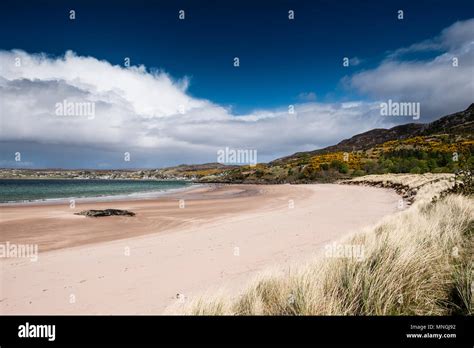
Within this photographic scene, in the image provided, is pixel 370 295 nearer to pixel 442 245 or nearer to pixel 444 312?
pixel 444 312

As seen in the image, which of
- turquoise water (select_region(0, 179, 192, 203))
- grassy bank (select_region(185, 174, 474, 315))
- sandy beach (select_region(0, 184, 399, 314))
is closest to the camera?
grassy bank (select_region(185, 174, 474, 315))

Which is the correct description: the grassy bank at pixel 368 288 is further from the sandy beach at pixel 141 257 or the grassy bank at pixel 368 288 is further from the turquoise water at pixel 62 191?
the turquoise water at pixel 62 191

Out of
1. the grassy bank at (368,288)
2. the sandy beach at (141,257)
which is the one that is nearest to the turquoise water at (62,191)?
the sandy beach at (141,257)

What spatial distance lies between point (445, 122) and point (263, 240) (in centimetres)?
13768

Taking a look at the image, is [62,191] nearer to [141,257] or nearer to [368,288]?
[141,257]

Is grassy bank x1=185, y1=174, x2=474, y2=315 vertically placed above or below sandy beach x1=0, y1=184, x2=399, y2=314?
above

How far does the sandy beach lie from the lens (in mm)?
5273

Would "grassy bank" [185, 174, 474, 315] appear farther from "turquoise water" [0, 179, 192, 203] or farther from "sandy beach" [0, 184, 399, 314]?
"turquoise water" [0, 179, 192, 203]

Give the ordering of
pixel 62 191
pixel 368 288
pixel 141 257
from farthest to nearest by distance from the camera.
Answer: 1. pixel 62 191
2. pixel 141 257
3. pixel 368 288

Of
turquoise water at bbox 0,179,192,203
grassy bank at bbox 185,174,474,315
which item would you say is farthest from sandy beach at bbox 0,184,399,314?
turquoise water at bbox 0,179,192,203

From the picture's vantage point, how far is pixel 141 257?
7922 mm

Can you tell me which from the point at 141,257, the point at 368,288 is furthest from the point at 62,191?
the point at 368,288
